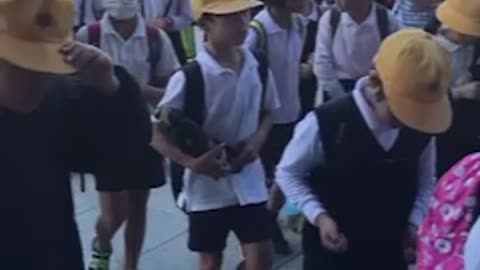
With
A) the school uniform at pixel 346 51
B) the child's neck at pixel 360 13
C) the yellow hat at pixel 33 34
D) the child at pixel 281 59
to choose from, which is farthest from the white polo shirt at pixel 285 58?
the yellow hat at pixel 33 34

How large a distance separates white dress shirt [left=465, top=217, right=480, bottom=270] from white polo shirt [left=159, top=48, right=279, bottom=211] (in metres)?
2.30

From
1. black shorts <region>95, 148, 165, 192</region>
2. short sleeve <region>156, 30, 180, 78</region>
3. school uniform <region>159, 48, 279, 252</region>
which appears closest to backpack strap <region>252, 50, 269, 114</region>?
school uniform <region>159, 48, 279, 252</region>

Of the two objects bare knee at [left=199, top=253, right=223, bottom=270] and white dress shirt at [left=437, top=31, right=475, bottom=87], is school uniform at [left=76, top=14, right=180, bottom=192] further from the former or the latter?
white dress shirt at [left=437, top=31, right=475, bottom=87]

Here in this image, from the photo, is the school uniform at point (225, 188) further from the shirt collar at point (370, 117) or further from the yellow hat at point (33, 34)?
the yellow hat at point (33, 34)

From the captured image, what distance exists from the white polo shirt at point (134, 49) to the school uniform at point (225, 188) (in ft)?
3.30

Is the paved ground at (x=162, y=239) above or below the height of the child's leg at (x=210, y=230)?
below

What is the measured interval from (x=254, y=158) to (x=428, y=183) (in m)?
1.14

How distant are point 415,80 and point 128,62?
94.8 inches

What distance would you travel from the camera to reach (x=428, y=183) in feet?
14.3

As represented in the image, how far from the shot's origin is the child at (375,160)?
405 centimetres

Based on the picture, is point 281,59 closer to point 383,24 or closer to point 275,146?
point 275,146

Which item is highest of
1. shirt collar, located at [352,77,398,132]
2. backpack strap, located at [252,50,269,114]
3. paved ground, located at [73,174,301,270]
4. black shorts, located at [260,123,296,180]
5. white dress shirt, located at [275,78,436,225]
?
shirt collar, located at [352,77,398,132]

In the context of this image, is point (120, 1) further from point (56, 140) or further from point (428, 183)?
point (56, 140)

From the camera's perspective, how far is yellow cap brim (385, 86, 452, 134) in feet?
13.1
